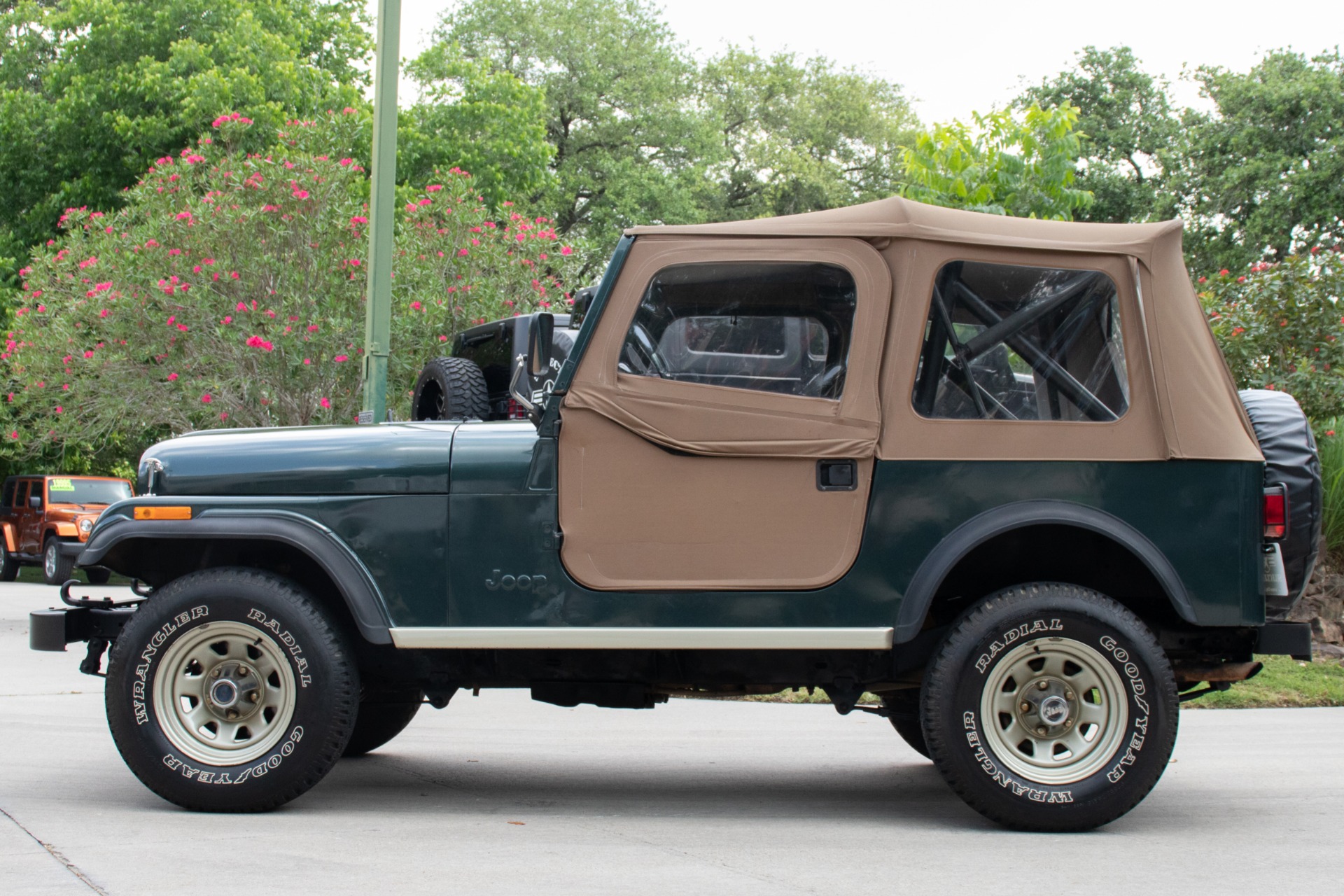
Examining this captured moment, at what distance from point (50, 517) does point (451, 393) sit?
16.9m

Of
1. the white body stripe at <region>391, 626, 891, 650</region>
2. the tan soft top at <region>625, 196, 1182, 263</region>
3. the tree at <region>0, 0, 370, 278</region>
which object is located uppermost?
the tree at <region>0, 0, 370, 278</region>

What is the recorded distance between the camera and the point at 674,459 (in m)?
5.09

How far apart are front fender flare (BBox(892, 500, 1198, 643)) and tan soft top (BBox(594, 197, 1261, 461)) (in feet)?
0.70

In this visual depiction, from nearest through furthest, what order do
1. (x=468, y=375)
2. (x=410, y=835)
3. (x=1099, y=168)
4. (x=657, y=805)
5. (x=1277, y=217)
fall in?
(x=410, y=835), (x=657, y=805), (x=468, y=375), (x=1277, y=217), (x=1099, y=168)

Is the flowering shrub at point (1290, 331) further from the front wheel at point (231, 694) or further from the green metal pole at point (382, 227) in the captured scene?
the front wheel at point (231, 694)

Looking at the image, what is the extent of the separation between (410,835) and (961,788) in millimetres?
2047

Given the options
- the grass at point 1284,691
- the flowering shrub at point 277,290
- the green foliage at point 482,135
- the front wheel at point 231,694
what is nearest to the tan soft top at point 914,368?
the front wheel at point 231,694

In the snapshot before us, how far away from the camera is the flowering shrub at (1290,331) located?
37.0 feet

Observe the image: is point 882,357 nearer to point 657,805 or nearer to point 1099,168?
point 657,805

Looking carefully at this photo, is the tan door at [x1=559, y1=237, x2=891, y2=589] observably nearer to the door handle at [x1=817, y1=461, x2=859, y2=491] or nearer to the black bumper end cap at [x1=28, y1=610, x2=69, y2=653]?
the door handle at [x1=817, y1=461, x2=859, y2=491]

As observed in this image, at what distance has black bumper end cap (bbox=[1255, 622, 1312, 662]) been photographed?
5145 millimetres

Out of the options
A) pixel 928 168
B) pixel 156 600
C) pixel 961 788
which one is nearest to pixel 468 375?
pixel 156 600

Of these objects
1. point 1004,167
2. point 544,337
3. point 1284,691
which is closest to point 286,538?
point 544,337

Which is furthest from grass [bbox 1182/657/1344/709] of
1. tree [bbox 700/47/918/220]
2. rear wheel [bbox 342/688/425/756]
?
tree [bbox 700/47/918/220]
